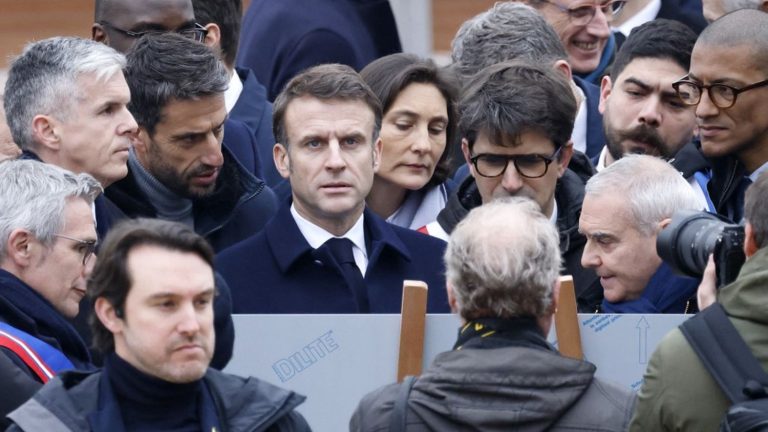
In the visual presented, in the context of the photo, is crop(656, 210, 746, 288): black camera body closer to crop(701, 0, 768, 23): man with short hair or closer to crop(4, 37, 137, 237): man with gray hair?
crop(4, 37, 137, 237): man with gray hair

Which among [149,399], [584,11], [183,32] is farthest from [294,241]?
[584,11]

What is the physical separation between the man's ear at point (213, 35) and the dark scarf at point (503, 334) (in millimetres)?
2688

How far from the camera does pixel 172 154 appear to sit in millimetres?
5625

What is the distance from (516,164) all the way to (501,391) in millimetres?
1761

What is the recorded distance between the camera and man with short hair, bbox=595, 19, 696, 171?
6.05 m

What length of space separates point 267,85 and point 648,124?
1.64 meters

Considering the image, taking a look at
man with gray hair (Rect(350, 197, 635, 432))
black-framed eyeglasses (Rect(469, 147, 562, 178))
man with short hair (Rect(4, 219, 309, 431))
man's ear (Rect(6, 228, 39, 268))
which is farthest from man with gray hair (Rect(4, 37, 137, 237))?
man with gray hair (Rect(350, 197, 635, 432))

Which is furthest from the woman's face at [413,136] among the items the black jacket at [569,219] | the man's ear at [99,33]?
the man's ear at [99,33]

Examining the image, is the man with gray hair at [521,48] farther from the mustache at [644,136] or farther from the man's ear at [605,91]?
the mustache at [644,136]

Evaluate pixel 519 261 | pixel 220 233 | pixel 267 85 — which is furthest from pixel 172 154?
pixel 519 261

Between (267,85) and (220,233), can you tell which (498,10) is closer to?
(267,85)

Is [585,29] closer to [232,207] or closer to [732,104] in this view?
[732,104]

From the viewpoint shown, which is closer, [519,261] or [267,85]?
[519,261]

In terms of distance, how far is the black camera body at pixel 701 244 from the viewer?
13.7ft
